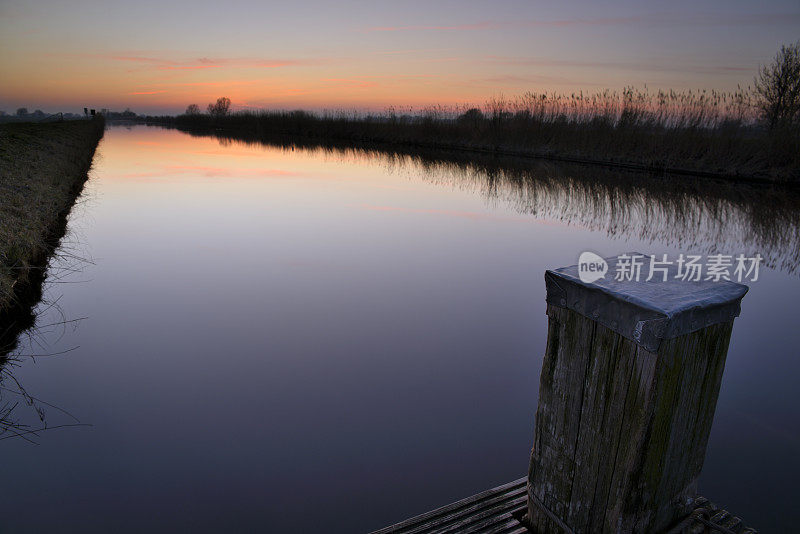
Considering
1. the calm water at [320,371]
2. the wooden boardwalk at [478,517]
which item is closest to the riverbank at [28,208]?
the calm water at [320,371]

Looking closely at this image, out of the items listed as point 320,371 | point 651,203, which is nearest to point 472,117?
point 651,203

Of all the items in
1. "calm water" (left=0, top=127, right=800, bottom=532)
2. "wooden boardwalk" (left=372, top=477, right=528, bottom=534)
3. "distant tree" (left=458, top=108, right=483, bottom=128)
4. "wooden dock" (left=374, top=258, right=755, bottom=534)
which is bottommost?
"calm water" (left=0, top=127, right=800, bottom=532)

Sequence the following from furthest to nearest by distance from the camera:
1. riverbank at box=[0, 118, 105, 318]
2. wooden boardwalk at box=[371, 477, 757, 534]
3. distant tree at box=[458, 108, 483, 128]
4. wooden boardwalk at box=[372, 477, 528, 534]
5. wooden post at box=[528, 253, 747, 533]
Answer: distant tree at box=[458, 108, 483, 128]
riverbank at box=[0, 118, 105, 318]
wooden boardwalk at box=[372, 477, 528, 534]
wooden boardwalk at box=[371, 477, 757, 534]
wooden post at box=[528, 253, 747, 533]

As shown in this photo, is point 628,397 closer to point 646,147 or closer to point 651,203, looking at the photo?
point 651,203

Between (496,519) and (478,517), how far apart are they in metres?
0.06

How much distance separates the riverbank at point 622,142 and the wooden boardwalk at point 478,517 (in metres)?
13.0

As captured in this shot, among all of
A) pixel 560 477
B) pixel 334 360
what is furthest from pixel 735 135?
pixel 560 477

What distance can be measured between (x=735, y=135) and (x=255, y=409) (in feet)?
46.1

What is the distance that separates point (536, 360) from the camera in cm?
347

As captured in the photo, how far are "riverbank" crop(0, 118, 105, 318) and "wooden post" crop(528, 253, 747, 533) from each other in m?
4.36

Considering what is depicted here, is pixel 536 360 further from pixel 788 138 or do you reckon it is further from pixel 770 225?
pixel 788 138

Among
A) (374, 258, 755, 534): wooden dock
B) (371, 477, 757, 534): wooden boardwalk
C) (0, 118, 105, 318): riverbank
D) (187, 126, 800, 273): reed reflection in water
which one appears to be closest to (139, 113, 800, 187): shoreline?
(187, 126, 800, 273): reed reflection in water

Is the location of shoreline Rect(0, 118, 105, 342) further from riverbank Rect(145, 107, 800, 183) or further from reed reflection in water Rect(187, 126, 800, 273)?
riverbank Rect(145, 107, 800, 183)

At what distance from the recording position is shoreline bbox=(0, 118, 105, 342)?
386 cm
